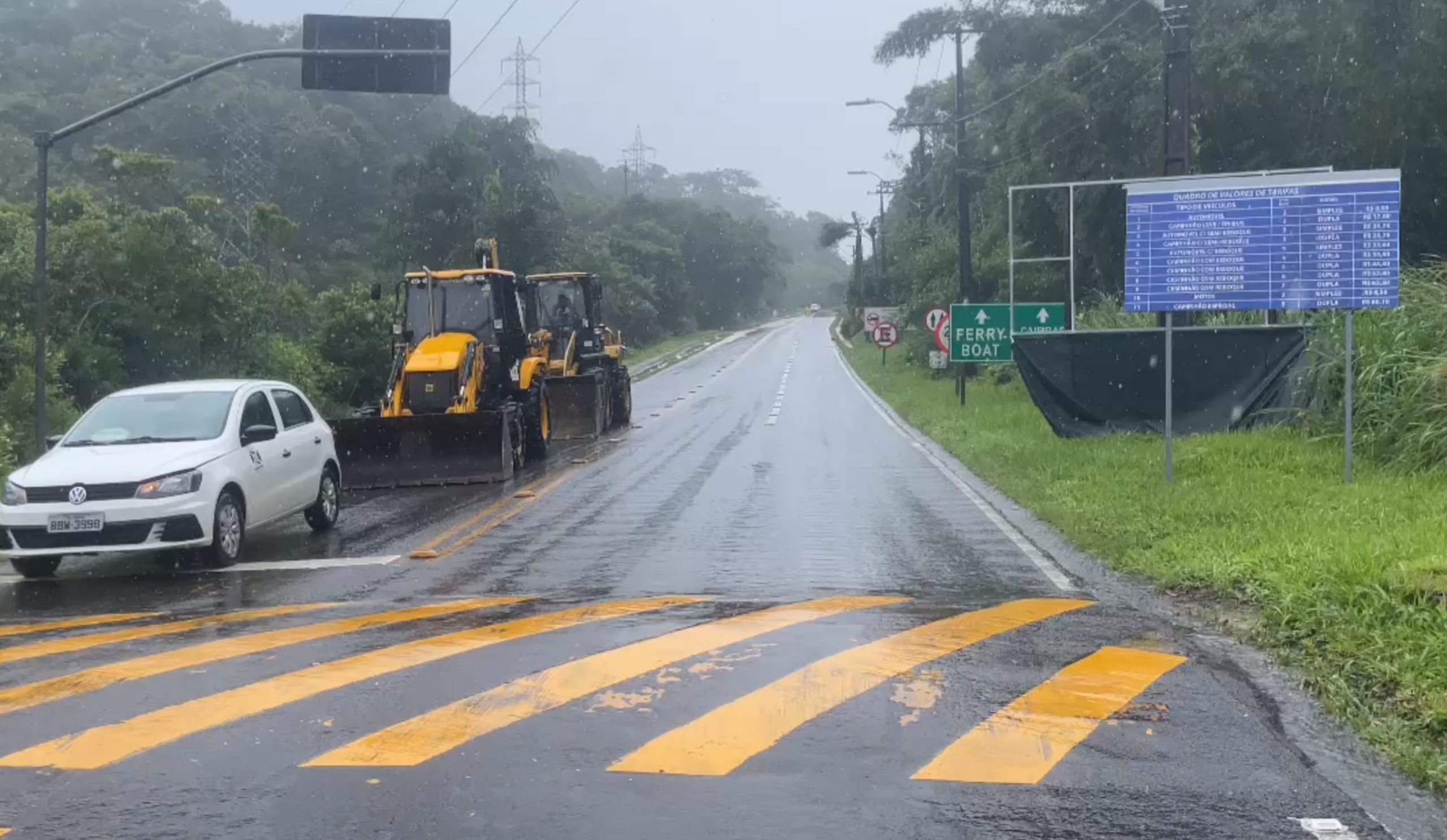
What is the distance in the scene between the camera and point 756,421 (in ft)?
96.1

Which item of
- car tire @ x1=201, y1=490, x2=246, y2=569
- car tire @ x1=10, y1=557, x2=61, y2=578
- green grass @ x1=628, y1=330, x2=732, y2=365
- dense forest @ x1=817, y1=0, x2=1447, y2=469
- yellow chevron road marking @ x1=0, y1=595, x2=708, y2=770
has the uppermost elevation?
dense forest @ x1=817, y1=0, x2=1447, y2=469

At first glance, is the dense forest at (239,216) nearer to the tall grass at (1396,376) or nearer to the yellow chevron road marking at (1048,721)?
the yellow chevron road marking at (1048,721)

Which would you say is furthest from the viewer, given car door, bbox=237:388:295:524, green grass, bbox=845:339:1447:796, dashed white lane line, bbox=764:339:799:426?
dashed white lane line, bbox=764:339:799:426

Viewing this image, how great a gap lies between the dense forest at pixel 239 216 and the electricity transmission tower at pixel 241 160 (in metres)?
0.13

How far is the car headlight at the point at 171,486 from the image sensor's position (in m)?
11.2

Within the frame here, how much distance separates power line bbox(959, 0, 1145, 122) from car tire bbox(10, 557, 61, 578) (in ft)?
85.2

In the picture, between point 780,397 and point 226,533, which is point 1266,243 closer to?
point 226,533

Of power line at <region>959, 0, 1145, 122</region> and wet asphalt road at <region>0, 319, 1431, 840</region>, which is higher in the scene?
power line at <region>959, 0, 1145, 122</region>

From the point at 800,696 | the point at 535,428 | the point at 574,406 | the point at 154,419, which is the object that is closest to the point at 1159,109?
the point at 574,406

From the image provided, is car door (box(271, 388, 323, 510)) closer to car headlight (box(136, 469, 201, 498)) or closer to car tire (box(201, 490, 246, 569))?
car tire (box(201, 490, 246, 569))

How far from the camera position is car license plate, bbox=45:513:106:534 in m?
11.1

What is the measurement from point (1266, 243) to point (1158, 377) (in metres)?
5.41

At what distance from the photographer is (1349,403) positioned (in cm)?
1448

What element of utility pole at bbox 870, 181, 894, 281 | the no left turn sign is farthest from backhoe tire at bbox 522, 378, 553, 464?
utility pole at bbox 870, 181, 894, 281
